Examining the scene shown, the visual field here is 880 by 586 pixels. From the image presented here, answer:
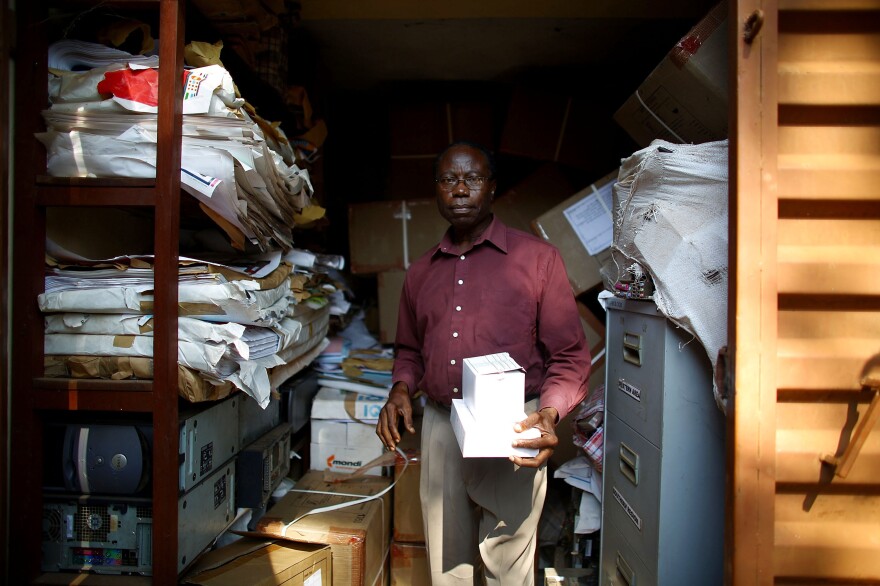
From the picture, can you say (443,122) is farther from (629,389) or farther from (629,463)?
(629,463)

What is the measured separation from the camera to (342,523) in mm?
2182

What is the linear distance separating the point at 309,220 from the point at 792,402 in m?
2.21

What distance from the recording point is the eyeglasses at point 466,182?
76.4 inches

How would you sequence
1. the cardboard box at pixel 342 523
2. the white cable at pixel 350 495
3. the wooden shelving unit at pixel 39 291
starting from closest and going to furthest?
the wooden shelving unit at pixel 39 291
the cardboard box at pixel 342 523
the white cable at pixel 350 495

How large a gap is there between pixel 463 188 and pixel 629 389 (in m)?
0.93

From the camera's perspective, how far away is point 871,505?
1251 millimetres

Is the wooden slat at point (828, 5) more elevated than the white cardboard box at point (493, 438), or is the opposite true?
the wooden slat at point (828, 5)

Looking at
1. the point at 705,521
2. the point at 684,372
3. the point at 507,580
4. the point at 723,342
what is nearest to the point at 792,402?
the point at 723,342

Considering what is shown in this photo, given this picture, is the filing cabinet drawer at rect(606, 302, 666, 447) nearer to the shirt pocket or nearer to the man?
the man

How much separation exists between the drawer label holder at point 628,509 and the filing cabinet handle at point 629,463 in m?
0.09

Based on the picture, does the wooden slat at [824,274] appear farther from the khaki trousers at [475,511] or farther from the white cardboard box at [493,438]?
the khaki trousers at [475,511]

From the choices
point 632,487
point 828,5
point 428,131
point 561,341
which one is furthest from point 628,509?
point 428,131

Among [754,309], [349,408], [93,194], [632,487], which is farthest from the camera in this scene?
[349,408]

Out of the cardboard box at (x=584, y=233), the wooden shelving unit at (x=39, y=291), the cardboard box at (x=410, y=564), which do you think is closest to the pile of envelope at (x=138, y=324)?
the wooden shelving unit at (x=39, y=291)
